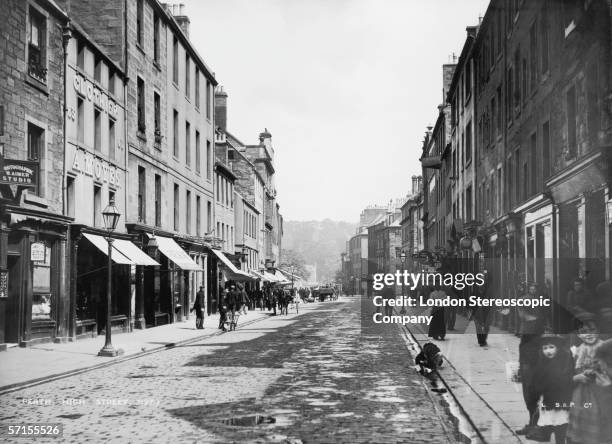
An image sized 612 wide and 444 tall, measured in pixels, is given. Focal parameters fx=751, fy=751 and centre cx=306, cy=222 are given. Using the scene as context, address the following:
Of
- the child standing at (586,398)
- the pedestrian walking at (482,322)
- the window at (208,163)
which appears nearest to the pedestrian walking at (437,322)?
the pedestrian walking at (482,322)

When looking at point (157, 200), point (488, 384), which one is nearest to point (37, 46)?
point (157, 200)

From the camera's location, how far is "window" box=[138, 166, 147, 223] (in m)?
29.3

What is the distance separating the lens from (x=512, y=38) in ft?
80.7

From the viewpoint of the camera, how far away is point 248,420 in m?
8.91

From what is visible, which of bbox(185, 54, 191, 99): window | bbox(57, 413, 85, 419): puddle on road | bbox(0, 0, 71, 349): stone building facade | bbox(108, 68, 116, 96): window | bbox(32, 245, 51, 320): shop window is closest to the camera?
bbox(57, 413, 85, 419): puddle on road

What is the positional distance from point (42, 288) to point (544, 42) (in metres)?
15.2

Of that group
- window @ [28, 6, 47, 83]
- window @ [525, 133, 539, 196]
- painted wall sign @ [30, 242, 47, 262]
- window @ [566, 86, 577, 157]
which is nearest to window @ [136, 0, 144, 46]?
window @ [28, 6, 47, 83]

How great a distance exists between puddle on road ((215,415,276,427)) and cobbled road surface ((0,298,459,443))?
14 millimetres

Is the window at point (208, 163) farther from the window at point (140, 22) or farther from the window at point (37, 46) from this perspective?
the window at point (37, 46)

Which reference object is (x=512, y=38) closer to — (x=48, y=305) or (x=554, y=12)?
(x=554, y=12)

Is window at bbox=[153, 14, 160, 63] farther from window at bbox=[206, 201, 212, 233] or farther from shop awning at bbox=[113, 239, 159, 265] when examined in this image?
window at bbox=[206, 201, 212, 233]

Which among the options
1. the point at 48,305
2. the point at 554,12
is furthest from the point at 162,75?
the point at 554,12

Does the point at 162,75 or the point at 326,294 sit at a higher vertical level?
the point at 162,75

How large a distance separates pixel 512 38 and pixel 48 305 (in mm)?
16614
